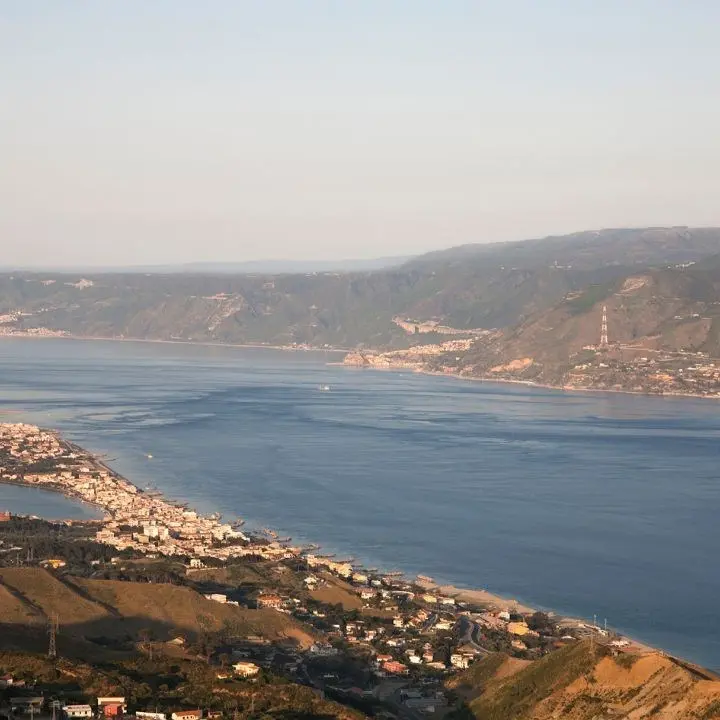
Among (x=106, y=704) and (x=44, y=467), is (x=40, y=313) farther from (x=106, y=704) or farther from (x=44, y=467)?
(x=106, y=704)

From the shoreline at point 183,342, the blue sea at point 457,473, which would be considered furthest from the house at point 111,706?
the shoreline at point 183,342

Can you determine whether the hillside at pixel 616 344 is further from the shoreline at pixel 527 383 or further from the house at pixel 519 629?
the house at pixel 519 629

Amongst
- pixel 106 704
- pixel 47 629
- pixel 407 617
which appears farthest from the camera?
pixel 407 617

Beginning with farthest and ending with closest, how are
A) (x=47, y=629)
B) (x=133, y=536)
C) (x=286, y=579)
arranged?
(x=133, y=536) < (x=286, y=579) < (x=47, y=629)

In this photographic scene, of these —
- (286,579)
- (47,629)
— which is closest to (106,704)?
(47,629)

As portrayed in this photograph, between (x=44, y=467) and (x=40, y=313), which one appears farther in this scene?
(x=40, y=313)

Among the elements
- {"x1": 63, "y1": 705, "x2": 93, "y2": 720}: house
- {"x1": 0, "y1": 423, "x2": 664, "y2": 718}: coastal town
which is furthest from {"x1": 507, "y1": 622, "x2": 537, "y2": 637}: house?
{"x1": 63, "y1": 705, "x2": 93, "y2": 720}: house
